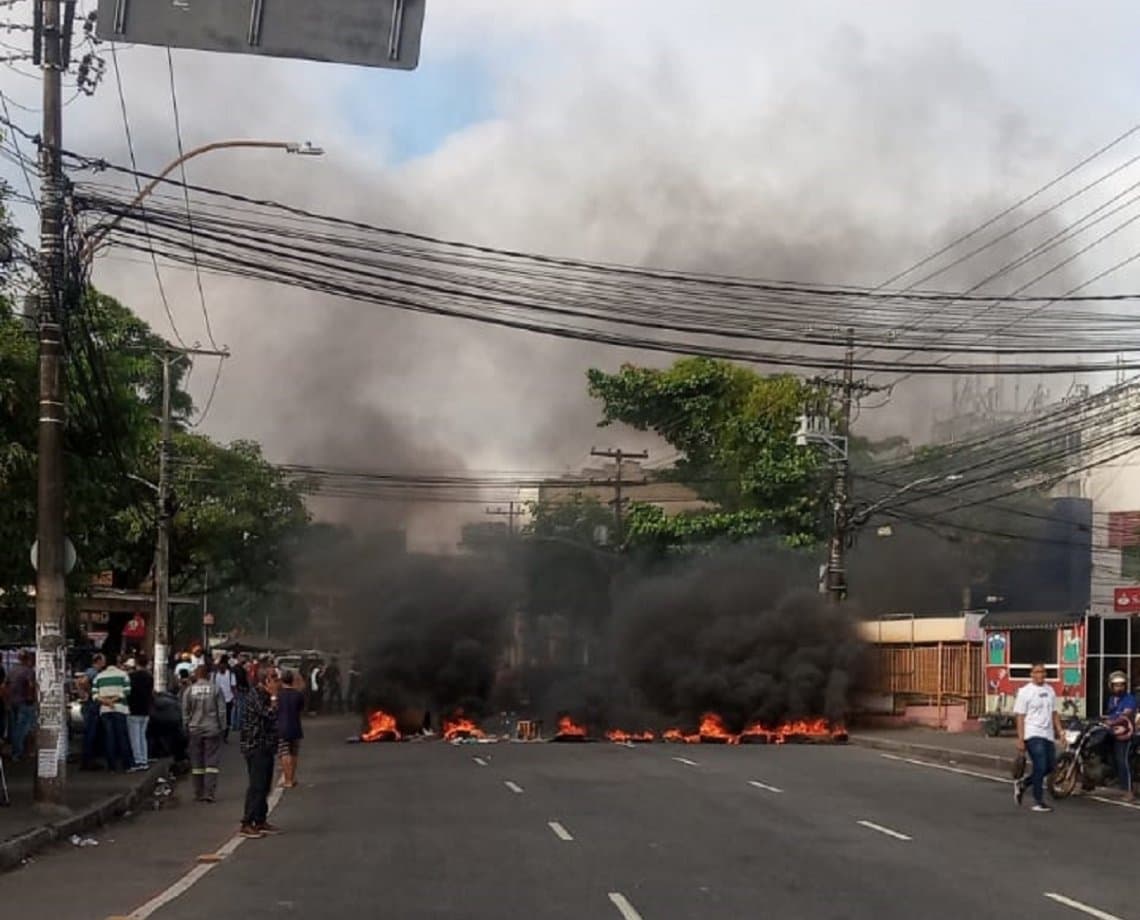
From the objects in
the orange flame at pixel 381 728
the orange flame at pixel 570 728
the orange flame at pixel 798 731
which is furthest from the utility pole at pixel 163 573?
the orange flame at pixel 798 731

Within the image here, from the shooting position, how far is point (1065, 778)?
19344mm

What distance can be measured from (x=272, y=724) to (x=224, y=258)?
6292mm

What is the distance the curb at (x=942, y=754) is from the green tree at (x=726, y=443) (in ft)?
37.8

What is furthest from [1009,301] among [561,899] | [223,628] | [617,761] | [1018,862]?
[223,628]

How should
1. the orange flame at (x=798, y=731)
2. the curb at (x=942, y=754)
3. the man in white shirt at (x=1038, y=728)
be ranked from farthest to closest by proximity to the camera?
the orange flame at (x=798, y=731)
the curb at (x=942, y=754)
the man in white shirt at (x=1038, y=728)

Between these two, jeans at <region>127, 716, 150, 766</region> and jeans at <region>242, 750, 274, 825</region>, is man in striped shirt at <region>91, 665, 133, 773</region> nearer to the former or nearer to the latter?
jeans at <region>127, 716, 150, 766</region>

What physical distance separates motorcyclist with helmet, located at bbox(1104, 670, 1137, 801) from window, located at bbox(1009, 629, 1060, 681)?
13815 millimetres

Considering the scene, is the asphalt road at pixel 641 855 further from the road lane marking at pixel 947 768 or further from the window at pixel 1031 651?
the window at pixel 1031 651

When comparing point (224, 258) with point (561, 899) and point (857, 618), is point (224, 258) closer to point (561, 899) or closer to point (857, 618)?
point (561, 899)

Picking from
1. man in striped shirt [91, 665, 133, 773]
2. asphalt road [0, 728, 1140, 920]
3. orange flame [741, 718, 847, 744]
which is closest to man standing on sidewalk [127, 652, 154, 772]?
man in striped shirt [91, 665, 133, 773]

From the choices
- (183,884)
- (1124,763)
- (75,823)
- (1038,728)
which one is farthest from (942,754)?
(183,884)

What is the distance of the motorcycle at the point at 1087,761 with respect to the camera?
63.5ft

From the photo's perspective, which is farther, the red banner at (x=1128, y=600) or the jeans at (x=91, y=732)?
the red banner at (x=1128, y=600)

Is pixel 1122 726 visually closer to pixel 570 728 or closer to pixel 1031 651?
pixel 1031 651
